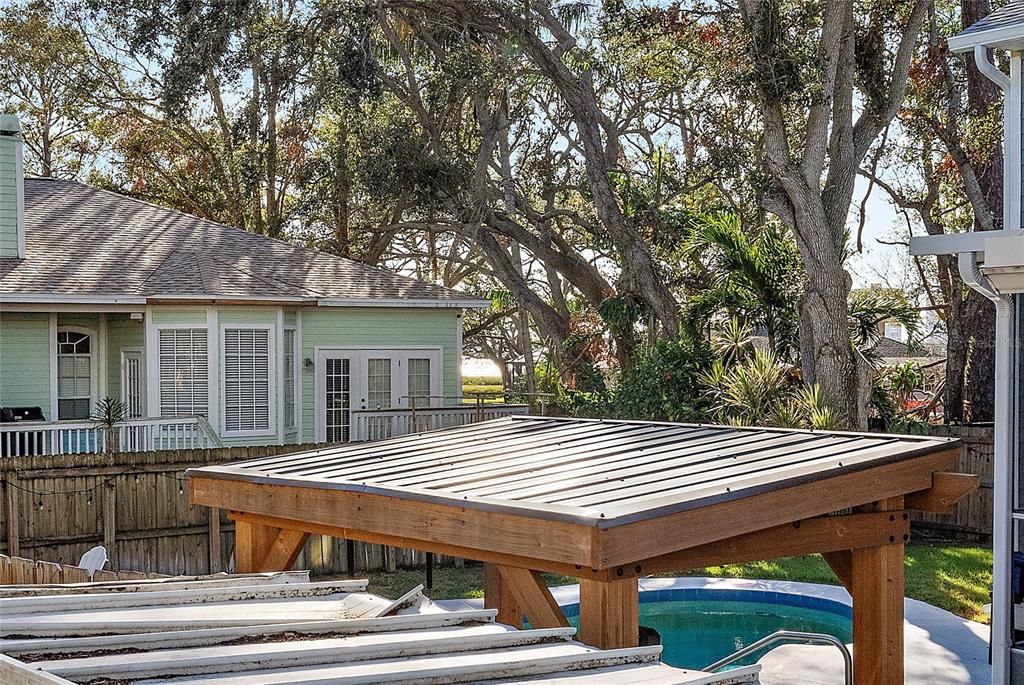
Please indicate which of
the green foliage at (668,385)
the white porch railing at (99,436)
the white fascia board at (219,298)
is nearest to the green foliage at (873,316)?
the green foliage at (668,385)

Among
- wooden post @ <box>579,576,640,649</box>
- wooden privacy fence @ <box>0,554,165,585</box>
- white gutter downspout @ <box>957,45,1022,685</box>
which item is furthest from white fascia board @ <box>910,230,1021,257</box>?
wooden privacy fence @ <box>0,554,165,585</box>

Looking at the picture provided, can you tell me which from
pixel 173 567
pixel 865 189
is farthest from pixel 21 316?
pixel 865 189

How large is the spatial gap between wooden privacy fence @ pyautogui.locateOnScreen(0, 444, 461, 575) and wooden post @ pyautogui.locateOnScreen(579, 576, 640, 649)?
9.30 m

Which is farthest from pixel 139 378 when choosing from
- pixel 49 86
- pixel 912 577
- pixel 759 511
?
pixel 759 511

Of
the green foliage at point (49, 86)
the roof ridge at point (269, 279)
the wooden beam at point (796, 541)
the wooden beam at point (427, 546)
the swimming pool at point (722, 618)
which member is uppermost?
the green foliage at point (49, 86)

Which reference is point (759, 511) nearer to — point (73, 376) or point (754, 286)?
point (754, 286)

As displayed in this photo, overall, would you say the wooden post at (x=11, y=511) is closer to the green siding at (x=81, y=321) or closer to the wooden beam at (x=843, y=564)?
the green siding at (x=81, y=321)

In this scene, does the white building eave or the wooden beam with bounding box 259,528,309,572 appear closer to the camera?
the wooden beam with bounding box 259,528,309,572

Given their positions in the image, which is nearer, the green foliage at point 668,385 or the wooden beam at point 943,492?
the wooden beam at point 943,492

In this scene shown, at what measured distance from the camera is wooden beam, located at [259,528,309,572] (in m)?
6.20

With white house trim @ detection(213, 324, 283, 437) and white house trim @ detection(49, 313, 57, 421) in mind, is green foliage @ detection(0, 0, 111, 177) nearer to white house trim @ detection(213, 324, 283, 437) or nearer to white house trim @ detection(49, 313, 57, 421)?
white house trim @ detection(49, 313, 57, 421)

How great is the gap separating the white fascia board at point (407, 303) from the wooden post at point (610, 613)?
46.4 ft

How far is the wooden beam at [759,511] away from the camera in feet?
14.1

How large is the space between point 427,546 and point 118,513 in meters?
8.77
